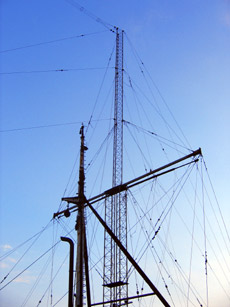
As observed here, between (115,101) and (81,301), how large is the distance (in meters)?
29.6

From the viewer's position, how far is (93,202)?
1526 inches

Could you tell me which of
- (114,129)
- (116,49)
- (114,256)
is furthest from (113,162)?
(116,49)

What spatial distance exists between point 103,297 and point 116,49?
32520 millimetres

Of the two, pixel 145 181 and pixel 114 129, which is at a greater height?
pixel 114 129

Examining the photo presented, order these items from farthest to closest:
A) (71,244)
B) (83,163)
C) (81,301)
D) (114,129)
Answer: (114,129) → (83,163) → (71,244) → (81,301)

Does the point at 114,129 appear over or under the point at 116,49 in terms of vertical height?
under

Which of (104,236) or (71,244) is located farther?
(104,236)

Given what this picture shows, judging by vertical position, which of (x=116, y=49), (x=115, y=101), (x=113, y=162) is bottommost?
(x=113, y=162)

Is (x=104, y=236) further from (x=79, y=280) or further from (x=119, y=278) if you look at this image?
(x=79, y=280)

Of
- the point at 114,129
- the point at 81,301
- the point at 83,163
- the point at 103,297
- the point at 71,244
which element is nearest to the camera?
the point at 81,301

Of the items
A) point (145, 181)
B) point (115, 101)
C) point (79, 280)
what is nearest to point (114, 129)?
point (115, 101)

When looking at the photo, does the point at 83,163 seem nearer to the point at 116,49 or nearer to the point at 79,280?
the point at 79,280

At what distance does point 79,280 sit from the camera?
3234 cm

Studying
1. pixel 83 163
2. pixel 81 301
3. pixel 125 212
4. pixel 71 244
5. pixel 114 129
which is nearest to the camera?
pixel 81 301
